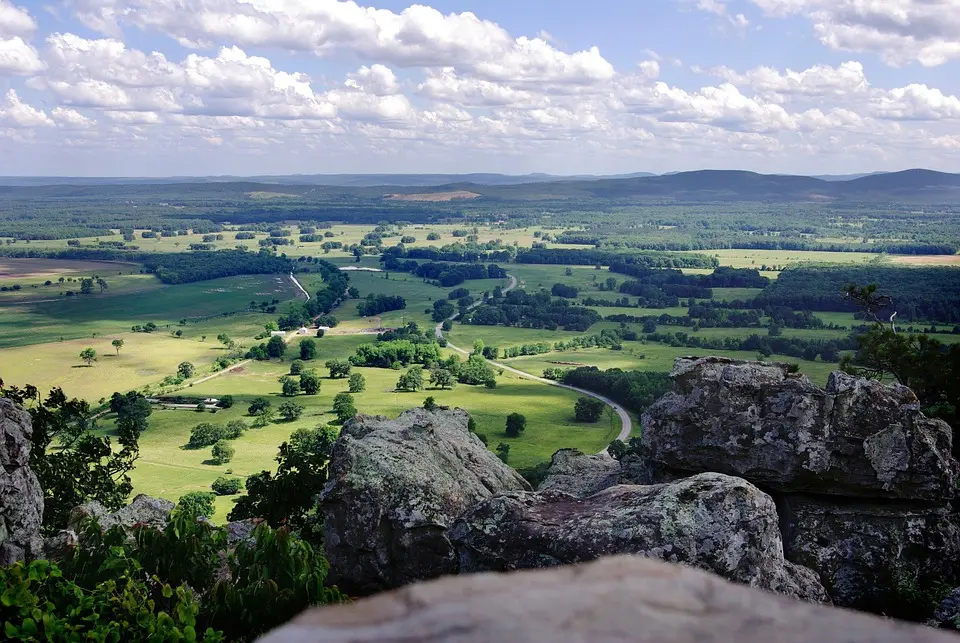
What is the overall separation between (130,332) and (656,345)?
3973 inches

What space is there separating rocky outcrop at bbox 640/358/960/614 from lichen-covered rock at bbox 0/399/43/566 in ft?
48.0

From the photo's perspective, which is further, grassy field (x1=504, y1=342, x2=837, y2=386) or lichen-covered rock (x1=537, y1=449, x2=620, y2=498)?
grassy field (x1=504, y1=342, x2=837, y2=386)

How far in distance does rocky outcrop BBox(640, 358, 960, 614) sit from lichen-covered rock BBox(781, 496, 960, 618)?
0.02 meters

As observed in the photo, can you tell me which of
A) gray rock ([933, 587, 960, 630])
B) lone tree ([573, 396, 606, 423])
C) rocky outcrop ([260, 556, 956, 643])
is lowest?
lone tree ([573, 396, 606, 423])

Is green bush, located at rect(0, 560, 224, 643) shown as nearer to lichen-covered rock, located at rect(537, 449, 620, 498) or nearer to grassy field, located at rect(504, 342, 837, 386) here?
lichen-covered rock, located at rect(537, 449, 620, 498)

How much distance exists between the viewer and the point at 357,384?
12244 centimetres

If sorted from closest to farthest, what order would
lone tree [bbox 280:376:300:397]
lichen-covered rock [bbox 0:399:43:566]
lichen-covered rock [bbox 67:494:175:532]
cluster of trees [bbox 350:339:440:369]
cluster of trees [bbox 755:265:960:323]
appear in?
1. lichen-covered rock [bbox 0:399:43:566]
2. lichen-covered rock [bbox 67:494:175:532]
3. lone tree [bbox 280:376:300:397]
4. cluster of trees [bbox 350:339:440:369]
5. cluster of trees [bbox 755:265:960:323]

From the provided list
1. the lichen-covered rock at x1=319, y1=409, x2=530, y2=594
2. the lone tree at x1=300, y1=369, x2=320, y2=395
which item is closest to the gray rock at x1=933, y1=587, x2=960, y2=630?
the lichen-covered rock at x1=319, y1=409, x2=530, y2=594

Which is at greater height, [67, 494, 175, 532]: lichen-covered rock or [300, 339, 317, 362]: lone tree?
[67, 494, 175, 532]: lichen-covered rock

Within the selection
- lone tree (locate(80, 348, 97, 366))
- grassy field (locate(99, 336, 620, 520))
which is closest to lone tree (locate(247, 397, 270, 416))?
grassy field (locate(99, 336, 620, 520))

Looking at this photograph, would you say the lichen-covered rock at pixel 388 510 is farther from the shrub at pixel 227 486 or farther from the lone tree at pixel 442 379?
the lone tree at pixel 442 379

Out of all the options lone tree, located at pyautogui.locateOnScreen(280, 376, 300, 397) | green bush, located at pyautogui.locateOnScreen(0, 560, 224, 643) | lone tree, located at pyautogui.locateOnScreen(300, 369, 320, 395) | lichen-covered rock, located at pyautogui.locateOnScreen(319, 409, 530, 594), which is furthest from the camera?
lone tree, located at pyautogui.locateOnScreen(300, 369, 320, 395)

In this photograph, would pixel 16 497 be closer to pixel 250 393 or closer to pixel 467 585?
pixel 467 585

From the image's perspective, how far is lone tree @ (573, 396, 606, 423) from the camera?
96875 mm
